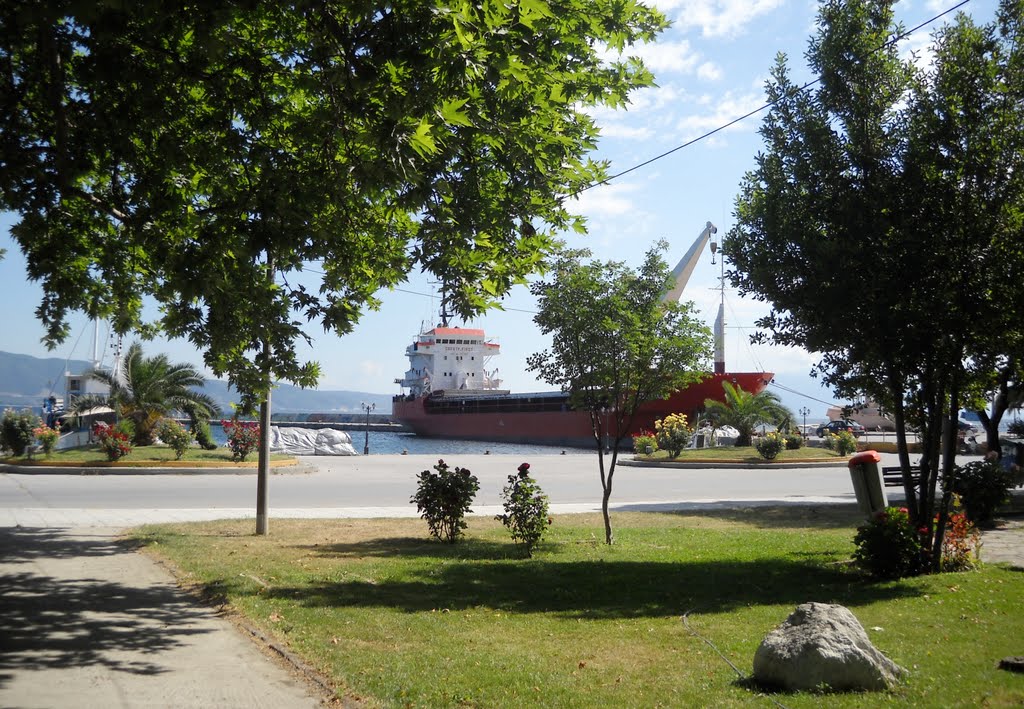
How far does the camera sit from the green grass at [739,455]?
30.6 meters

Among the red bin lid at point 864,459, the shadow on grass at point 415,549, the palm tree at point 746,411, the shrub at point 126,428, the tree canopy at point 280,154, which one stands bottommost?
the shadow on grass at point 415,549

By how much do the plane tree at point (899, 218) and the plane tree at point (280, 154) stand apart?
2.10m

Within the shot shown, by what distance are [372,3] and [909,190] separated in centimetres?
571

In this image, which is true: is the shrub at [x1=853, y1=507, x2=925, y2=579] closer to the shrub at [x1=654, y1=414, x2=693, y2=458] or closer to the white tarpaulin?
the shrub at [x1=654, y1=414, x2=693, y2=458]

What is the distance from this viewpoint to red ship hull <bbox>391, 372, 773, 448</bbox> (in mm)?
45250

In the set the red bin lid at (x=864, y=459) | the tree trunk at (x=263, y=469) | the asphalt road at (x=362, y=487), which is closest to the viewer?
the red bin lid at (x=864, y=459)

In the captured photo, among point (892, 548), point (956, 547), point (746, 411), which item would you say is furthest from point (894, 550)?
point (746, 411)

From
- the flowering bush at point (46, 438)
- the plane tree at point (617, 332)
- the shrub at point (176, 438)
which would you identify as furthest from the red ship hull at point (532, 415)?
the plane tree at point (617, 332)

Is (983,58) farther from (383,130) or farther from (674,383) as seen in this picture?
(383,130)

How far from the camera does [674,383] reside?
433 inches

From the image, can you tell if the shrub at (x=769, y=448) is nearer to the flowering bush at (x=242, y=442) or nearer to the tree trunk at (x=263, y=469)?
the flowering bush at (x=242, y=442)

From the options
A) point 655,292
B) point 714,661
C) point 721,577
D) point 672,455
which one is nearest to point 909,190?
point 655,292

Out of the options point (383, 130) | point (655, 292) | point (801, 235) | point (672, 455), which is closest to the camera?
point (383, 130)

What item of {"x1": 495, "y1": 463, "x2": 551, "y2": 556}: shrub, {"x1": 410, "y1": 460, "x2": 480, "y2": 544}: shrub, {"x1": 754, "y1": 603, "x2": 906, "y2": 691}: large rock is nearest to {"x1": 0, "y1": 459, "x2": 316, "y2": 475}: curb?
{"x1": 410, "y1": 460, "x2": 480, "y2": 544}: shrub
